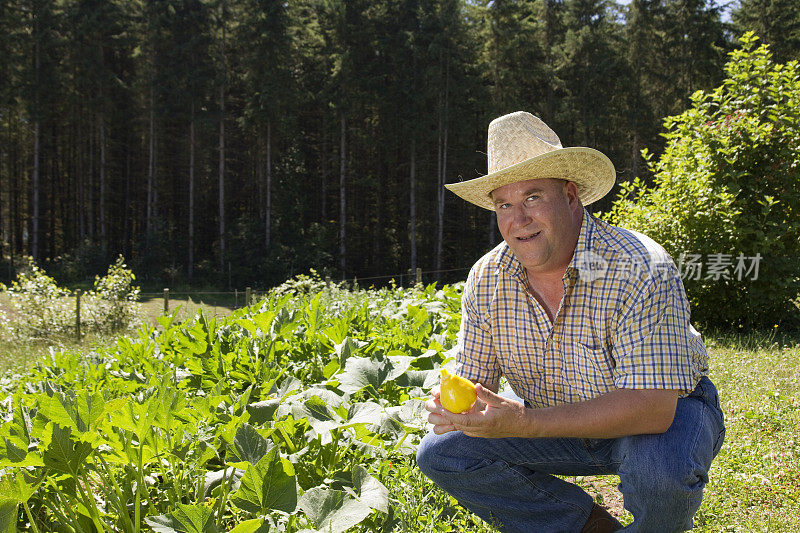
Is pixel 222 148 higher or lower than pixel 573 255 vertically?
higher

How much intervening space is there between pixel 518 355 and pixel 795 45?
100ft

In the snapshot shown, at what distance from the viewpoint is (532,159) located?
1.91 m

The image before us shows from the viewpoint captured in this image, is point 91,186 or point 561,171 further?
point 91,186

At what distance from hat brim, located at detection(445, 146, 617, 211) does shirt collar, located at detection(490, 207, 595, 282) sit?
16 centimetres

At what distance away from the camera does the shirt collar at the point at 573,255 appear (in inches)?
76.4

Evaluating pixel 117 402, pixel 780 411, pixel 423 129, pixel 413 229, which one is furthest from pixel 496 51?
pixel 117 402

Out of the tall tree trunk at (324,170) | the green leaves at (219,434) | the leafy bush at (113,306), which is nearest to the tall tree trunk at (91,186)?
the tall tree trunk at (324,170)

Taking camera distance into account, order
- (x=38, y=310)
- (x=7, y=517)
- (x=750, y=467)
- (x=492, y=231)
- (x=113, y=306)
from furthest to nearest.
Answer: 1. (x=492, y=231)
2. (x=113, y=306)
3. (x=38, y=310)
4. (x=750, y=467)
5. (x=7, y=517)

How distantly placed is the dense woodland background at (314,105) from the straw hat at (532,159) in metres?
20.8

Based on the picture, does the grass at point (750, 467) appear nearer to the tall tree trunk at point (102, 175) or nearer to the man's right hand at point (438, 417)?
the man's right hand at point (438, 417)

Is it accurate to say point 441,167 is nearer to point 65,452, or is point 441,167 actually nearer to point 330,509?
point 330,509

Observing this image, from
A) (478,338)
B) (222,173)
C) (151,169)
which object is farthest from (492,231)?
(478,338)

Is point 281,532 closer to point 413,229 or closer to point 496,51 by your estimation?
point 413,229

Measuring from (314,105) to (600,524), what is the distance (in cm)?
2659
